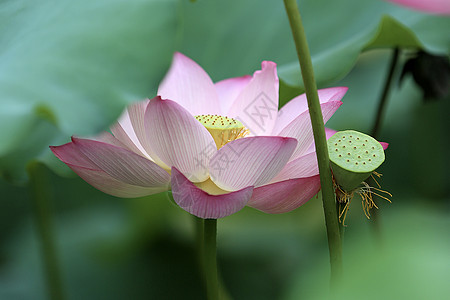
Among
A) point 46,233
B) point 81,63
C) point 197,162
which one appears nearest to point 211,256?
point 197,162

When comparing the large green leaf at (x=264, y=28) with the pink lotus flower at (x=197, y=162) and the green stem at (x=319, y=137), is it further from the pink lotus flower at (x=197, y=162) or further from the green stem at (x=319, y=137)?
the green stem at (x=319, y=137)

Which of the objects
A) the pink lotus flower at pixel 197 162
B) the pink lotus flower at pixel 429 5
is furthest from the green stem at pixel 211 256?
the pink lotus flower at pixel 429 5

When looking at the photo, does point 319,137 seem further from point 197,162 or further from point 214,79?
point 214,79

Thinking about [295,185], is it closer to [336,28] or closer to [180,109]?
[180,109]

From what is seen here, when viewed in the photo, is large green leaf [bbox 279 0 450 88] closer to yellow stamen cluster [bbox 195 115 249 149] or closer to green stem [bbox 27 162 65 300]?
yellow stamen cluster [bbox 195 115 249 149]

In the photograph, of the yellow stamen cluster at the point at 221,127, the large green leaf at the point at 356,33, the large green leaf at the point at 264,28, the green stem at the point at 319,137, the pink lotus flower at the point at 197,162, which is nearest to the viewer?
the green stem at the point at 319,137
